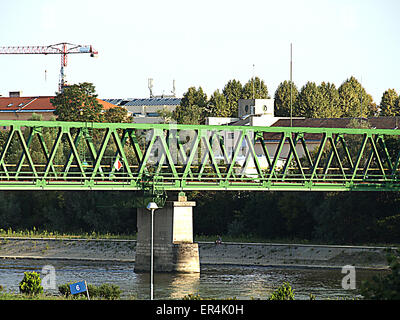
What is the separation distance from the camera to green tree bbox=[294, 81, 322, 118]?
151m

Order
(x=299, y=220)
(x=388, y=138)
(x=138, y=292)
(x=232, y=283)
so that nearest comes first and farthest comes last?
1. (x=138, y=292)
2. (x=232, y=283)
3. (x=388, y=138)
4. (x=299, y=220)

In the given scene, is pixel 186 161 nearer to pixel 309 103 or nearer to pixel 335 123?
pixel 335 123

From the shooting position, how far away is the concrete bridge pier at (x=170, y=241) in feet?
214

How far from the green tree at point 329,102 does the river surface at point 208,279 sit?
8100 cm

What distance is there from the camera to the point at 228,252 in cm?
7712

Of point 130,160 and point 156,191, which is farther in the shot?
point 130,160

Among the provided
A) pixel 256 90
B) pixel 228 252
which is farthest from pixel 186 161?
pixel 256 90

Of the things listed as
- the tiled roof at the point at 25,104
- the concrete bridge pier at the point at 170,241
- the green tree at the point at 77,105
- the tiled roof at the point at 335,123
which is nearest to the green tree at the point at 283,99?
the tiled roof at the point at 335,123

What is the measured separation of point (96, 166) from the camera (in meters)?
62.2

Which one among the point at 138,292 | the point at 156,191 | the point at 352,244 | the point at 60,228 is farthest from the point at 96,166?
the point at 60,228

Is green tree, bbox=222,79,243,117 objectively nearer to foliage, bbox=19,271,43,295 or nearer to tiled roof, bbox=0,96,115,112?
tiled roof, bbox=0,96,115,112

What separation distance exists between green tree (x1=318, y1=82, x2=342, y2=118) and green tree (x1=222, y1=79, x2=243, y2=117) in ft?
45.9

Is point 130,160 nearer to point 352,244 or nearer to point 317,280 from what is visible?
point 352,244

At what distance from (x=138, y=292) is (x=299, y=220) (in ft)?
102
